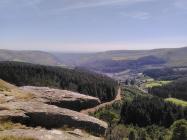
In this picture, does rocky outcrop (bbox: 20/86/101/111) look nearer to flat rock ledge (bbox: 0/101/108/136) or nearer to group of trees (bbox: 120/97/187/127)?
flat rock ledge (bbox: 0/101/108/136)

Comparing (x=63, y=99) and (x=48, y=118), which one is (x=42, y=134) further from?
(x=63, y=99)

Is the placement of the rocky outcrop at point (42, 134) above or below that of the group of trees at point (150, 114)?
above

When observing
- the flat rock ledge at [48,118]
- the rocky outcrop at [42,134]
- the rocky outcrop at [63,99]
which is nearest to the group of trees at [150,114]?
the rocky outcrop at [63,99]

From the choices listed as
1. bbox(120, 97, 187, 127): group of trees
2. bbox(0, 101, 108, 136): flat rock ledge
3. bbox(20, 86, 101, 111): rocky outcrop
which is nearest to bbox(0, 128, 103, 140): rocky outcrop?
bbox(0, 101, 108, 136): flat rock ledge

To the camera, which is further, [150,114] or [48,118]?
[150,114]

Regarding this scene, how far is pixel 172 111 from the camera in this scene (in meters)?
196

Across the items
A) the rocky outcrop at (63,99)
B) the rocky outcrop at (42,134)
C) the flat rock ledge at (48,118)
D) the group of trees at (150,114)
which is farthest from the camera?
the group of trees at (150,114)

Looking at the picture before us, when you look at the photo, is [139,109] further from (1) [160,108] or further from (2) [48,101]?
(2) [48,101]

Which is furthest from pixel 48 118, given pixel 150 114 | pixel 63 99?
pixel 150 114

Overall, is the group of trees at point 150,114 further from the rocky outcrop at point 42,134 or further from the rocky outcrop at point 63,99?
the rocky outcrop at point 42,134

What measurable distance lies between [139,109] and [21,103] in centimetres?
16889

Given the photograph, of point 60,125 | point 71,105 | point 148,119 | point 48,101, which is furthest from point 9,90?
point 148,119

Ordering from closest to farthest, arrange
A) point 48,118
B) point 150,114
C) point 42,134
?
point 42,134 → point 48,118 → point 150,114

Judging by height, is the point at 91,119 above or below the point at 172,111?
above
